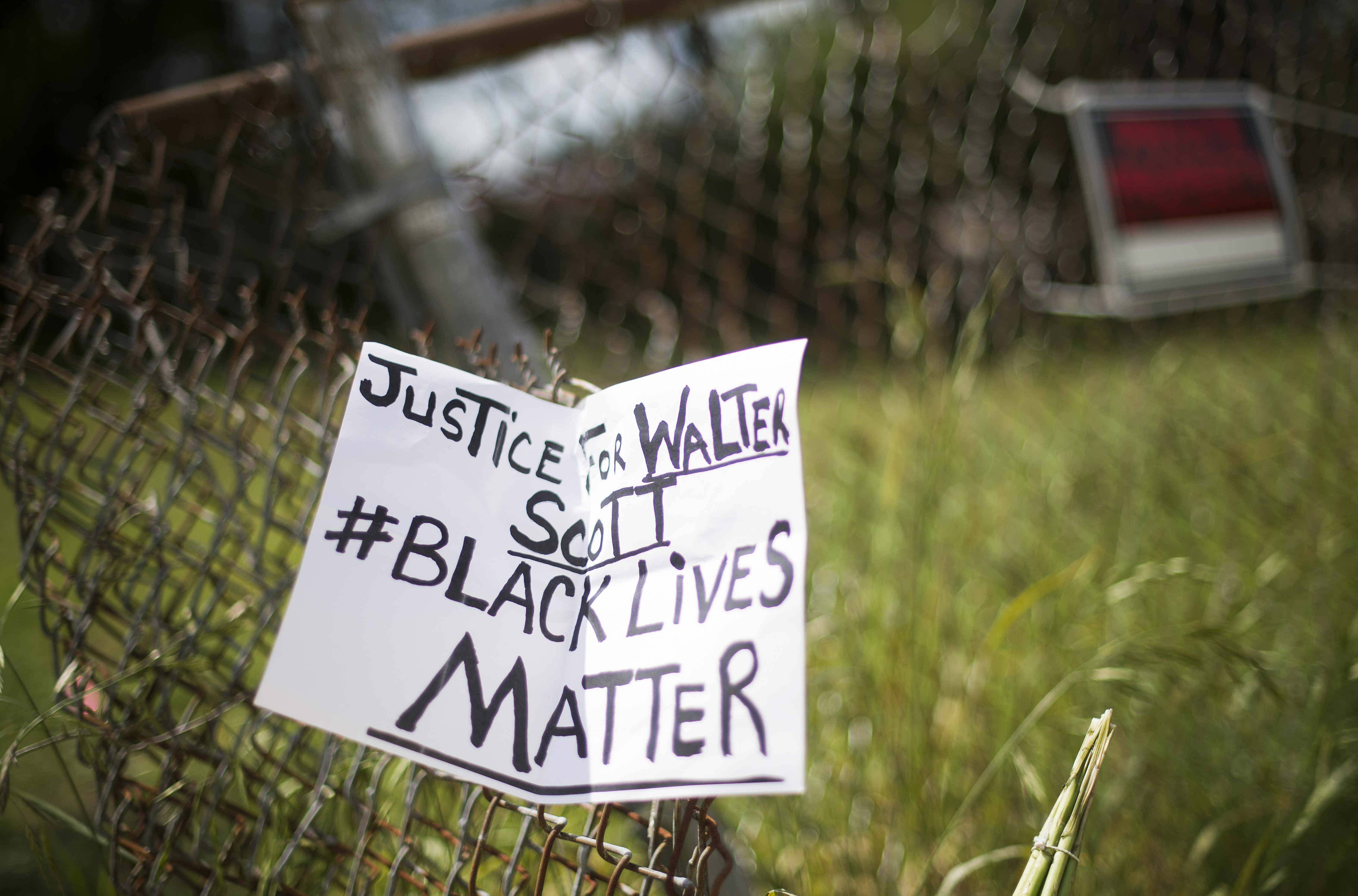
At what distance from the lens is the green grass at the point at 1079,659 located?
1.02m

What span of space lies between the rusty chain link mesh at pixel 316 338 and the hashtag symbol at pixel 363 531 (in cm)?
22

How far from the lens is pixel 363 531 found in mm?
616

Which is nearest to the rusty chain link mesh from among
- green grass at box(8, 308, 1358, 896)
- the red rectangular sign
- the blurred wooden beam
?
the blurred wooden beam

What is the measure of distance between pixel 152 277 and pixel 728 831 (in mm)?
1011

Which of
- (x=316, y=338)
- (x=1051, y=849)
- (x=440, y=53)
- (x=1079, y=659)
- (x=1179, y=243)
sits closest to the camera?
(x=1051, y=849)

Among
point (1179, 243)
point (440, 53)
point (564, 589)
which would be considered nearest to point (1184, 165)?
point (1179, 243)

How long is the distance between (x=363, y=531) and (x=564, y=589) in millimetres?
176

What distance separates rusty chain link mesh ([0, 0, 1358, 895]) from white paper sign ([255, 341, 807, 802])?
4.1 inches

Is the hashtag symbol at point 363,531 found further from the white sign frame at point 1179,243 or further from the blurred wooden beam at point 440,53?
the white sign frame at point 1179,243

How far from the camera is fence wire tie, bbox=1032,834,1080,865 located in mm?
583

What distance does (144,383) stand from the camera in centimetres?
85

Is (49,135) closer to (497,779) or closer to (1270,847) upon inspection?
(497,779)

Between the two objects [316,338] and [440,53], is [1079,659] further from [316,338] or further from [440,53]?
[440,53]

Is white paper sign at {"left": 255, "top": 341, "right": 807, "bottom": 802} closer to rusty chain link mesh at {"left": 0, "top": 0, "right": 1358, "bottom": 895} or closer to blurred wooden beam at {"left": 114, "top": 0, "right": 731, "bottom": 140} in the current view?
rusty chain link mesh at {"left": 0, "top": 0, "right": 1358, "bottom": 895}
